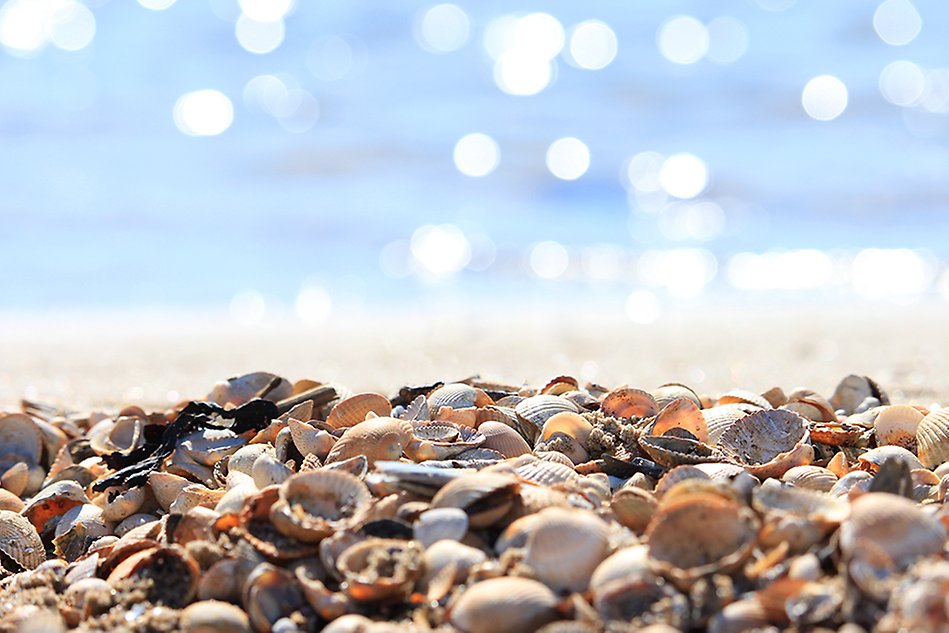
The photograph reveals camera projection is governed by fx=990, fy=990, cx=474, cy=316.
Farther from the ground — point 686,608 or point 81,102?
point 81,102

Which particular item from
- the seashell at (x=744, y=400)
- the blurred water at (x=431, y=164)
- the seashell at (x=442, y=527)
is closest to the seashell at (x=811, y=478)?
the seashell at (x=744, y=400)

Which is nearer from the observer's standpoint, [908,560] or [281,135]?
[908,560]

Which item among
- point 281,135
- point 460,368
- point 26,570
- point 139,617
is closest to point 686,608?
point 139,617

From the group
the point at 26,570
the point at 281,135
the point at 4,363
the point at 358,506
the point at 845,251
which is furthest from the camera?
the point at 281,135

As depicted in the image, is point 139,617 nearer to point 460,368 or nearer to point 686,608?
point 686,608

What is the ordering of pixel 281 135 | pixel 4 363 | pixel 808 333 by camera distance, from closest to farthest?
pixel 4 363
pixel 808 333
pixel 281 135

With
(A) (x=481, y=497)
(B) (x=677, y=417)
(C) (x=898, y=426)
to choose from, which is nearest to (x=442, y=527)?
(A) (x=481, y=497)

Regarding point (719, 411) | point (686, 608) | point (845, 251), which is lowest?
point (686, 608)

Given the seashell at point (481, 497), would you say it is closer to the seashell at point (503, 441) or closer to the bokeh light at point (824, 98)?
the seashell at point (503, 441)
